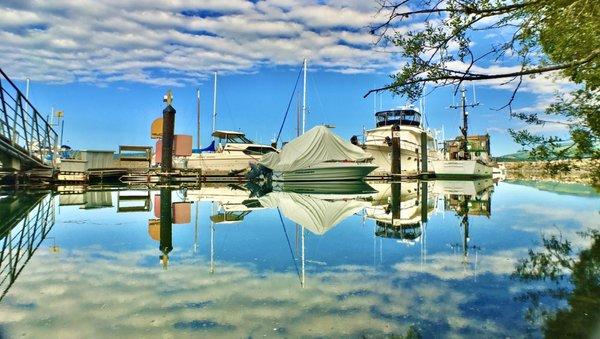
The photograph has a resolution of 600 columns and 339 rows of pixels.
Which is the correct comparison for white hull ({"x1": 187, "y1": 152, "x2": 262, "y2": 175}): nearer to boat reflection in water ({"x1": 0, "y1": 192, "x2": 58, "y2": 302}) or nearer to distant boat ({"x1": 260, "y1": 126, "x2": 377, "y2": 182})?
distant boat ({"x1": 260, "y1": 126, "x2": 377, "y2": 182})

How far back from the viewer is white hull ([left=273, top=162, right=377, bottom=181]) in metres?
28.6

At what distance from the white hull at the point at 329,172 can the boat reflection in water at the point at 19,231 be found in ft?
54.3

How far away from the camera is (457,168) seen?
41.5 m

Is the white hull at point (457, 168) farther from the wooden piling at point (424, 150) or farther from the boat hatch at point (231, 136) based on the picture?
the boat hatch at point (231, 136)

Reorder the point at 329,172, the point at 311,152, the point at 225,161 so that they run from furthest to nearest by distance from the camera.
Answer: the point at 225,161 → the point at 329,172 → the point at 311,152

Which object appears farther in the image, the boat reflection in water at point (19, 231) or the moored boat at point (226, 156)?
the moored boat at point (226, 156)

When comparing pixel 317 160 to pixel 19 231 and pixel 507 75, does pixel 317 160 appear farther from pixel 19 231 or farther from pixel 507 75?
pixel 507 75

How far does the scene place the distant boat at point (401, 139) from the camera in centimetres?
4353

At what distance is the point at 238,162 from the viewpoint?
121 feet

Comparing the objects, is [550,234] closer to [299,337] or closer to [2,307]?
[299,337]

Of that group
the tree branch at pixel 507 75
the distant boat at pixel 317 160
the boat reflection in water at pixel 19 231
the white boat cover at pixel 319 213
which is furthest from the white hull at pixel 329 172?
the tree branch at pixel 507 75

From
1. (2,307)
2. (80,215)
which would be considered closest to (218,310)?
(2,307)

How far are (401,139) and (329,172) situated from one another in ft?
60.2

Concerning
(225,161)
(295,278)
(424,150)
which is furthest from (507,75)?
(424,150)
